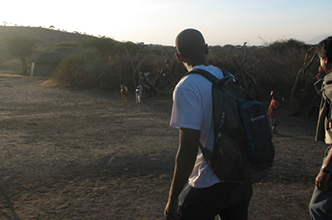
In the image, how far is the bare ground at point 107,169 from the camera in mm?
3418

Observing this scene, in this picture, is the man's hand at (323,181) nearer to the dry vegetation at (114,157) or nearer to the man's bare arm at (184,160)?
the man's bare arm at (184,160)

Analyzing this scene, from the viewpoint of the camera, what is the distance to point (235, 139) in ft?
5.19

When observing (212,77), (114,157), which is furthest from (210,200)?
(114,157)

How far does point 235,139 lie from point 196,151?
23cm

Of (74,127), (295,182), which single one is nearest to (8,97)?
(74,127)

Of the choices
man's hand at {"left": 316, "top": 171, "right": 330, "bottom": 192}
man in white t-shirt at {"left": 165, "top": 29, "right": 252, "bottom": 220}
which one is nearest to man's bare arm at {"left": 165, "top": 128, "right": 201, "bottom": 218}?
man in white t-shirt at {"left": 165, "top": 29, "right": 252, "bottom": 220}

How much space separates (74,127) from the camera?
796 centimetres

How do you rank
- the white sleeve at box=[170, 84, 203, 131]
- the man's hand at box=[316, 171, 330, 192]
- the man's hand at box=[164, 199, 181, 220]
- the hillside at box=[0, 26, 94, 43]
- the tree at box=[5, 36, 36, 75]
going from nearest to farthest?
the white sleeve at box=[170, 84, 203, 131] < the man's hand at box=[164, 199, 181, 220] < the man's hand at box=[316, 171, 330, 192] < the tree at box=[5, 36, 36, 75] < the hillside at box=[0, 26, 94, 43]

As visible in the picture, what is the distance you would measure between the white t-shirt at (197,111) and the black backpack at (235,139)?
43mm

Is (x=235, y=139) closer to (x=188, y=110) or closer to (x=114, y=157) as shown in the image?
(x=188, y=110)

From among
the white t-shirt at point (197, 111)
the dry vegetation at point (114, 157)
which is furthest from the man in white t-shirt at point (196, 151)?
the dry vegetation at point (114, 157)

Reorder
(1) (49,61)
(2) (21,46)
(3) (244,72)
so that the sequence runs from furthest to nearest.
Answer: (2) (21,46), (1) (49,61), (3) (244,72)

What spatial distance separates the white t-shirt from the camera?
5.08 feet

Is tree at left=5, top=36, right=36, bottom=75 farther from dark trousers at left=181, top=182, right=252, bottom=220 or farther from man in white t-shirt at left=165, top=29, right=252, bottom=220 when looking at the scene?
dark trousers at left=181, top=182, right=252, bottom=220
